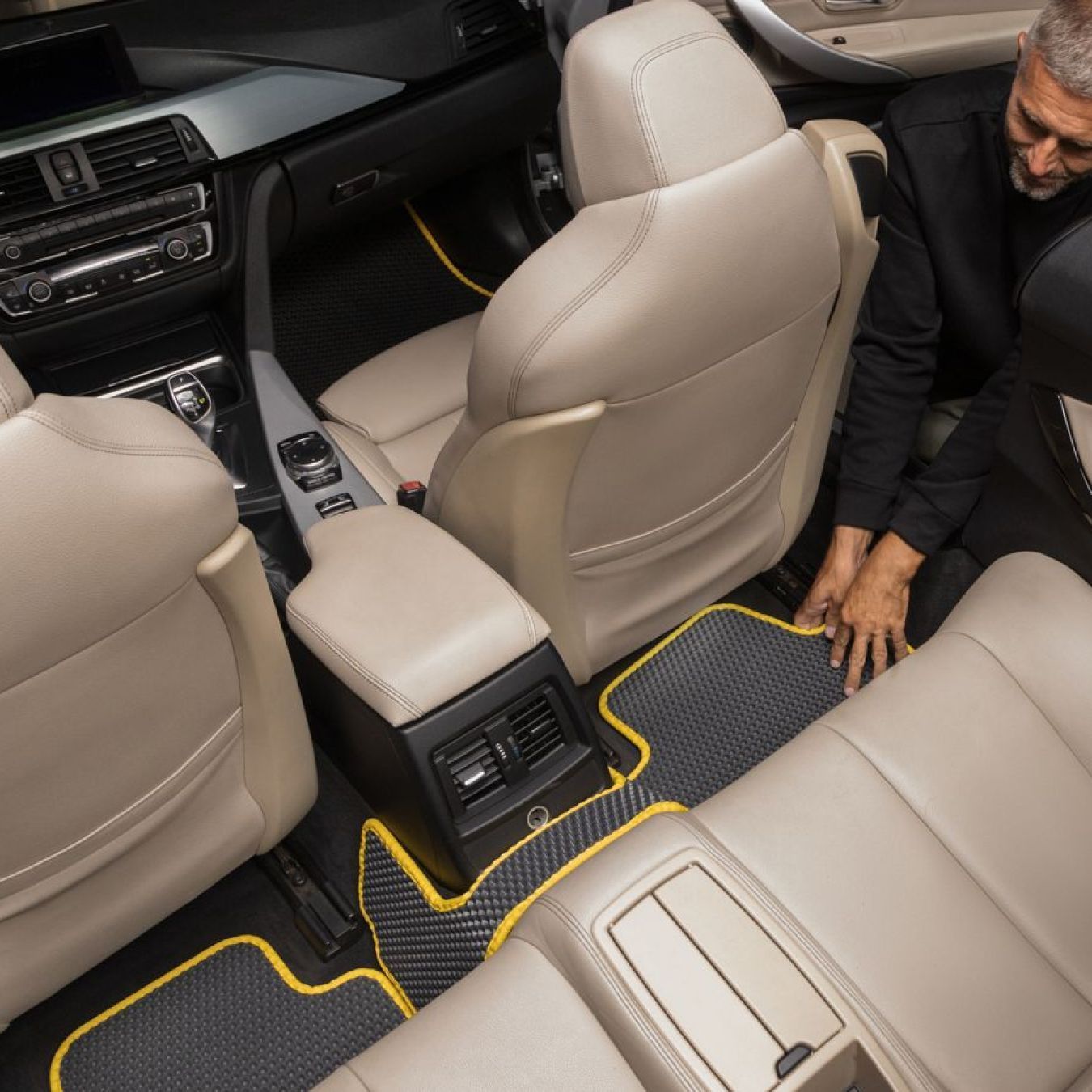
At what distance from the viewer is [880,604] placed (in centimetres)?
173

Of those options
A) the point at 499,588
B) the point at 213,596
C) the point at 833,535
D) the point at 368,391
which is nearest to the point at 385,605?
the point at 499,588

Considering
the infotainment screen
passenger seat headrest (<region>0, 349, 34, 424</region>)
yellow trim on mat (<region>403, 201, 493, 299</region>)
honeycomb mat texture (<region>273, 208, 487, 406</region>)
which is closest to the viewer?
passenger seat headrest (<region>0, 349, 34, 424</region>)

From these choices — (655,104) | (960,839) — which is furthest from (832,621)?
(655,104)

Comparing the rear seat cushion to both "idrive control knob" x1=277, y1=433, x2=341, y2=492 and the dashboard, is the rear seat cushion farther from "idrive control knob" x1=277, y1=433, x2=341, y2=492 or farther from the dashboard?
the dashboard

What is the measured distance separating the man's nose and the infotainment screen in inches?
47.9

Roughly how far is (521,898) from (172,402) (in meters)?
0.98

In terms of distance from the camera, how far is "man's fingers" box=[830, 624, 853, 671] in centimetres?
176

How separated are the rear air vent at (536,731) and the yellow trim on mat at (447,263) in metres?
1.47

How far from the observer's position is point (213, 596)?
3.39 ft

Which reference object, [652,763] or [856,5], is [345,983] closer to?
[652,763]

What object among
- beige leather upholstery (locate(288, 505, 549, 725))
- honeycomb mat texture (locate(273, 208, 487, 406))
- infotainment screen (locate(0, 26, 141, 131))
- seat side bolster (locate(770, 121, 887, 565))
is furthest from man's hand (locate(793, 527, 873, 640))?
infotainment screen (locate(0, 26, 141, 131))

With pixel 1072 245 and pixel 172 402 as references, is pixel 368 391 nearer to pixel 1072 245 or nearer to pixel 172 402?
pixel 172 402

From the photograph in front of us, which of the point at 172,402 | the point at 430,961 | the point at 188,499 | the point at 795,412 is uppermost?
the point at 188,499

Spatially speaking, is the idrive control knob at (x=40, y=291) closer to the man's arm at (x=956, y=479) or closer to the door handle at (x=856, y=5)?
the man's arm at (x=956, y=479)
